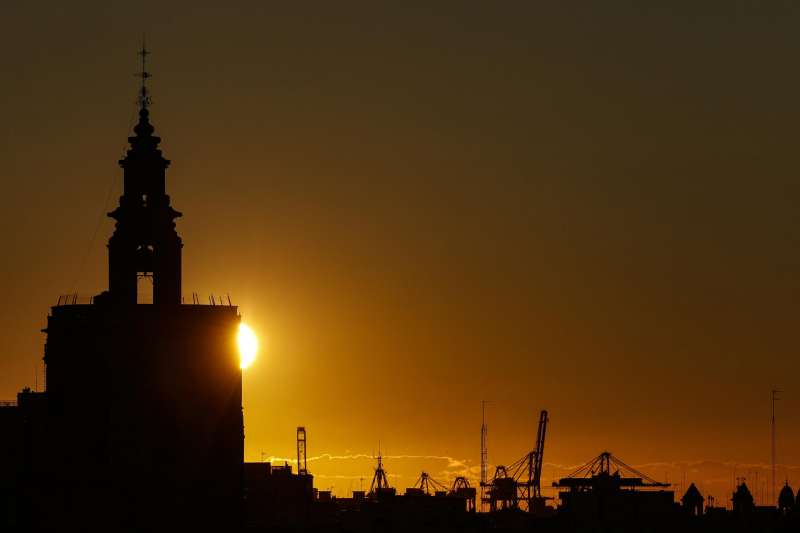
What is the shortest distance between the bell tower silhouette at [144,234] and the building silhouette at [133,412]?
0.20 ft

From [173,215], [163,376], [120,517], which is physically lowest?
[120,517]

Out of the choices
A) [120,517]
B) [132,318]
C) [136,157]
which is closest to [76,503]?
[120,517]

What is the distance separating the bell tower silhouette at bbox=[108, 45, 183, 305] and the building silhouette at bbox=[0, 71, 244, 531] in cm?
6

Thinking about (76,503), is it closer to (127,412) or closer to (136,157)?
(127,412)

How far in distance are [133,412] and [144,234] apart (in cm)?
1102

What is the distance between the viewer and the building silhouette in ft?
455

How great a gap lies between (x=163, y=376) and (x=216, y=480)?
7.22 metres

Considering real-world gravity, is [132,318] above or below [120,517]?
above

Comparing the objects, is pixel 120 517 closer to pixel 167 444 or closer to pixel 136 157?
pixel 167 444

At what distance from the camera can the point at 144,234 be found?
138 m

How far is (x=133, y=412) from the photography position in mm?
139750

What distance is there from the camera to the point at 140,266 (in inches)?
5477

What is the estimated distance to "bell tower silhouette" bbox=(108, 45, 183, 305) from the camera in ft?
454

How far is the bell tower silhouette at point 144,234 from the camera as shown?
13838cm
